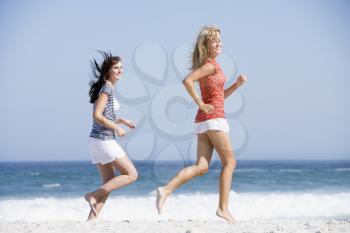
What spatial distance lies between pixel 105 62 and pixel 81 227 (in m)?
1.67

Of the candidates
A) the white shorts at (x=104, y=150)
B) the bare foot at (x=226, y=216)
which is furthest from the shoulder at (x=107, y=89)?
the bare foot at (x=226, y=216)

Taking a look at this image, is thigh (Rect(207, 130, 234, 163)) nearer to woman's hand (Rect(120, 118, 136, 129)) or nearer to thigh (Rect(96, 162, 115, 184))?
woman's hand (Rect(120, 118, 136, 129))

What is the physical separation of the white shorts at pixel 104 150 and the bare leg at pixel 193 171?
54 cm

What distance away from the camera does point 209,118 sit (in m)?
4.80

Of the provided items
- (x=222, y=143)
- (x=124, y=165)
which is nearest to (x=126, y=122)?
(x=124, y=165)

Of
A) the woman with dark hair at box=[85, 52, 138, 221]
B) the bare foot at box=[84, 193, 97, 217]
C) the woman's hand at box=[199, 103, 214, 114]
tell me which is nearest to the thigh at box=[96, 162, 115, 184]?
the woman with dark hair at box=[85, 52, 138, 221]

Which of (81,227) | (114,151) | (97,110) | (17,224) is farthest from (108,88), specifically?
(17,224)

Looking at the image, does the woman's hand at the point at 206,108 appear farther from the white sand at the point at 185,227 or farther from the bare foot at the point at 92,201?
the bare foot at the point at 92,201

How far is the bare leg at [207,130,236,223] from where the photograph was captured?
4793mm

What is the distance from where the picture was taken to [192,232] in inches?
174

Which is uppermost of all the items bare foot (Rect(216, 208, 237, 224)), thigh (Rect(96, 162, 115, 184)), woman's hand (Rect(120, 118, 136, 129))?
woman's hand (Rect(120, 118, 136, 129))

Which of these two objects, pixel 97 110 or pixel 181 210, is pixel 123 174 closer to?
pixel 97 110

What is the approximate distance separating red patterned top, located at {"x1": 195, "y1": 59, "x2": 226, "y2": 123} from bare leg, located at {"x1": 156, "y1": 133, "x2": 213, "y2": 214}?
0.23m

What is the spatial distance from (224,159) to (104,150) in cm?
114
